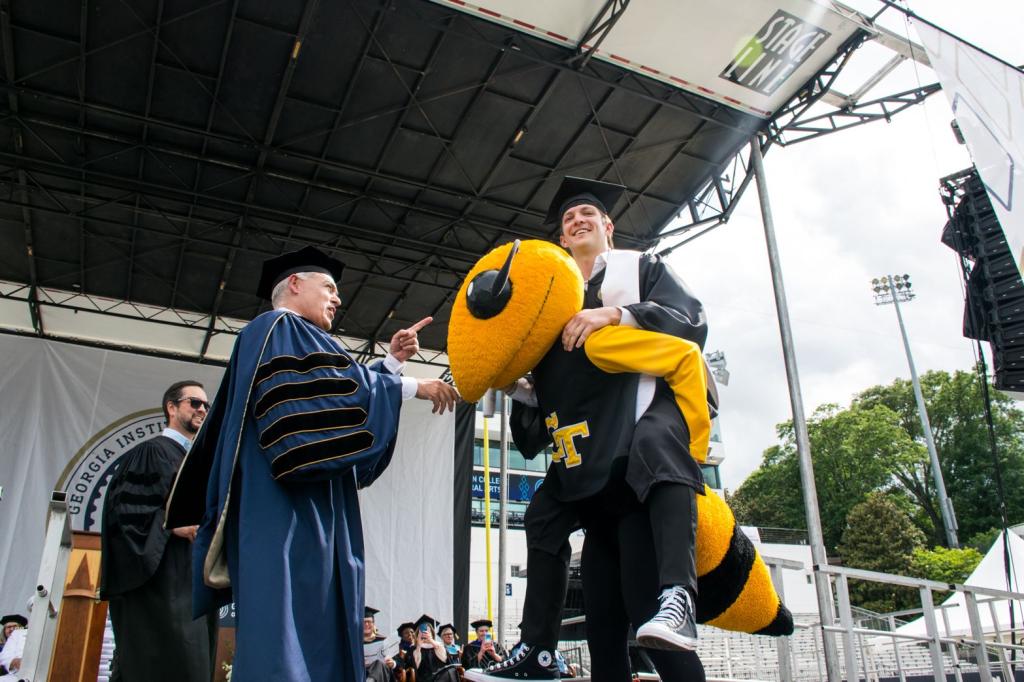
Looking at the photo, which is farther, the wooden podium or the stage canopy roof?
the stage canopy roof

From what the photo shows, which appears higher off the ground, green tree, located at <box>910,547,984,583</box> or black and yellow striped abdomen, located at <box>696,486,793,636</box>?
green tree, located at <box>910,547,984,583</box>

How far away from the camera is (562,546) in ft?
6.31

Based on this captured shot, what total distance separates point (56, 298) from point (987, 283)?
12825 mm

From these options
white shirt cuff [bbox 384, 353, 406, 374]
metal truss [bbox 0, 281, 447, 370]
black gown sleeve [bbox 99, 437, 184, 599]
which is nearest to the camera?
white shirt cuff [bbox 384, 353, 406, 374]

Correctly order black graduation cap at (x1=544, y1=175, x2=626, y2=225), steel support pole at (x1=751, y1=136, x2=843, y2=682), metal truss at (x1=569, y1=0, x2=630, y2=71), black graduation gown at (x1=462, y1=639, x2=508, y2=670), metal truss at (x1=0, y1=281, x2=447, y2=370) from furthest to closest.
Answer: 1. metal truss at (x1=0, y1=281, x2=447, y2=370)
2. black graduation gown at (x1=462, y1=639, x2=508, y2=670)
3. metal truss at (x1=569, y1=0, x2=630, y2=71)
4. steel support pole at (x1=751, y1=136, x2=843, y2=682)
5. black graduation cap at (x1=544, y1=175, x2=626, y2=225)

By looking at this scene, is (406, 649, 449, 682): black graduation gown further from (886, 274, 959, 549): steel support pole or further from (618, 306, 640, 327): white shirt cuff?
(886, 274, 959, 549): steel support pole

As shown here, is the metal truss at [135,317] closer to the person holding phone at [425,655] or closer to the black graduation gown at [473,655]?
the person holding phone at [425,655]

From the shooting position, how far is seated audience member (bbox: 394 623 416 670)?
8618 mm

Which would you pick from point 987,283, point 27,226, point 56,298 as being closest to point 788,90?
point 987,283

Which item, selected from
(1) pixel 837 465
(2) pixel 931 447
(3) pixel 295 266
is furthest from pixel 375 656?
(1) pixel 837 465

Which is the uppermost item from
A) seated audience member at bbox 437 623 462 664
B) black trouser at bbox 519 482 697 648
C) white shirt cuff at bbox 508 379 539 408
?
white shirt cuff at bbox 508 379 539 408

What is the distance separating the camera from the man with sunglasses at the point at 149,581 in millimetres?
2936

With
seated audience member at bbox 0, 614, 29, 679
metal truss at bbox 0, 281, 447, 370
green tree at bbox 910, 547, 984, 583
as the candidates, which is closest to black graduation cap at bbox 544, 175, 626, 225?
seated audience member at bbox 0, 614, 29, 679

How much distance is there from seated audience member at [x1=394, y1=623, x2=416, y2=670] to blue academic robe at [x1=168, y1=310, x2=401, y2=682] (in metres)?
7.31
